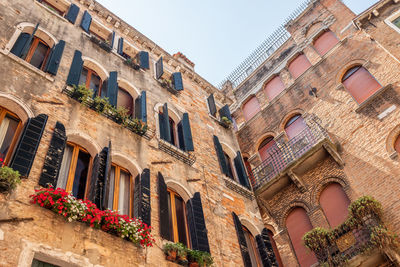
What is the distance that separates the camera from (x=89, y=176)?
21.8 feet

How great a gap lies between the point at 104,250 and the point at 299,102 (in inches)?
439

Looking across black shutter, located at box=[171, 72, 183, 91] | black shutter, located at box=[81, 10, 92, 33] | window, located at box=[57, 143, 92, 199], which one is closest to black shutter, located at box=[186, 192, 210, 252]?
window, located at box=[57, 143, 92, 199]

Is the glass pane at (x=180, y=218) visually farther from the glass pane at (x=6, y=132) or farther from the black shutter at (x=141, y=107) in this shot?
the glass pane at (x=6, y=132)

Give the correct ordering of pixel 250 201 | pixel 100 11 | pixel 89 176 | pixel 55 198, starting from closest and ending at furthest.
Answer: pixel 55 198
pixel 89 176
pixel 250 201
pixel 100 11

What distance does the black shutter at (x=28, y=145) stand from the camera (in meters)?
5.47

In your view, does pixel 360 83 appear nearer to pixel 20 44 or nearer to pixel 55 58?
pixel 55 58

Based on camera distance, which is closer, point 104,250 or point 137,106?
point 104,250

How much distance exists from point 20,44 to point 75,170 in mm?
3596

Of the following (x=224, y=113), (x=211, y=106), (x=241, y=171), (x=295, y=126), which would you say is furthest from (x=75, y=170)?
(x=295, y=126)

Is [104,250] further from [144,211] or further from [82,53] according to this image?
[82,53]

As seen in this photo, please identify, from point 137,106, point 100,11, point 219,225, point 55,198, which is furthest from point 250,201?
point 100,11

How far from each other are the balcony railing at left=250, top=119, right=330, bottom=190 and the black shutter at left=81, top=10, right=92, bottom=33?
25.1 feet

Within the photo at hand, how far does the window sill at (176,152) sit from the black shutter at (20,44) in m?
3.86

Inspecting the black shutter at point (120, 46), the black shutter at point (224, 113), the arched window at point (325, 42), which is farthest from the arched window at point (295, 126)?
the black shutter at point (120, 46)
